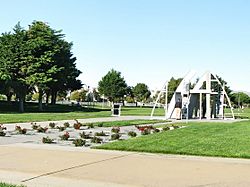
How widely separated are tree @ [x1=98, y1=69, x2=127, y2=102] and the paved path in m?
85.2

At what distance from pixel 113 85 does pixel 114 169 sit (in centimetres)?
8830

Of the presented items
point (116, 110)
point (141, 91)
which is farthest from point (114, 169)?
point (141, 91)

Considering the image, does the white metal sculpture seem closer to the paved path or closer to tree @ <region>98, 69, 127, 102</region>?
the paved path

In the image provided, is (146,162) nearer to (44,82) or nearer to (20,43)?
(44,82)

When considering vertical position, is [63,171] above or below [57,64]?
below

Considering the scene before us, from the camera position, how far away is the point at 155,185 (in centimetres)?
754

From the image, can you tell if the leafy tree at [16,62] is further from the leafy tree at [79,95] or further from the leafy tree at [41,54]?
the leafy tree at [79,95]

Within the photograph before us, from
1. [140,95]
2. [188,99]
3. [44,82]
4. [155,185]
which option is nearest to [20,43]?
[44,82]

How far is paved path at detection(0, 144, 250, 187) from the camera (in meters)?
7.79

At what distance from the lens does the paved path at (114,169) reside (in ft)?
25.6

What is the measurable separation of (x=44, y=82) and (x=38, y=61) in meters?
3.15

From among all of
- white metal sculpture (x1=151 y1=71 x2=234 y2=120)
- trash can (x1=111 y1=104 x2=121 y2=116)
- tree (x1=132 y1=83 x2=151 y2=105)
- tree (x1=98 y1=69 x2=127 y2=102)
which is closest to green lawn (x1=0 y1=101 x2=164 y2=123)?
trash can (x1=111 y1=104 x2=121 y2=116)

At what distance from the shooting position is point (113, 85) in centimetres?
9731

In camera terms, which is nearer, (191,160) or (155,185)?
(155,185)
